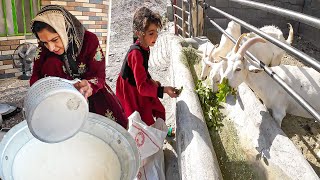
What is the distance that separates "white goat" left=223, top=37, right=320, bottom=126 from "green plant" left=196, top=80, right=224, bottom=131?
1.61ft

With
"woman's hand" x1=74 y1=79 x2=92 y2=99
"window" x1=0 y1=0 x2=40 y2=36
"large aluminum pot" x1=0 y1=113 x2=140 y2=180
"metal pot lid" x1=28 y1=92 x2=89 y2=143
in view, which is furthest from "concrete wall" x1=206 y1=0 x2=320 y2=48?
"metal pot lid" x1=28 y1=92 x2=89 y2=143

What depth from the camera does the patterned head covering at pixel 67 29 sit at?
1.87 m

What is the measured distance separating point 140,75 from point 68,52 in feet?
2.27

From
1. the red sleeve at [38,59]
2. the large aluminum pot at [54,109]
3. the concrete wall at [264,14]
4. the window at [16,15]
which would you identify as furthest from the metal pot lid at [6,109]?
the concrete wall at [264,14]

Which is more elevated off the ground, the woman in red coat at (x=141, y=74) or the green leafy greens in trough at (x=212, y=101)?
the woman in red coat at (x=141, y=74)

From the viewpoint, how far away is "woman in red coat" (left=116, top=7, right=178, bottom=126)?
8.41 feet

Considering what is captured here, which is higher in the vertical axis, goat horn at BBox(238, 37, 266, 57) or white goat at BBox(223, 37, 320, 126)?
goat horn at BBox(238, 37, 266, 57)

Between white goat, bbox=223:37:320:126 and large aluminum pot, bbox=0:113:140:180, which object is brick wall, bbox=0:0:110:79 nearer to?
white goat, bbox=223:37:320:126

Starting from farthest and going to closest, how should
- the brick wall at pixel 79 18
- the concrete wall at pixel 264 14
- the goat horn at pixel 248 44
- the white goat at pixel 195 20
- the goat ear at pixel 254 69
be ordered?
the concrete wall at pixel 264 14, the brick wall at pixel 79 18, the white goat at pixel 195 20, the goat horn at pixel 248 44, the goat ear at pixel 254 69

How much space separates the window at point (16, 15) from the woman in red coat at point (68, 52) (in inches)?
170

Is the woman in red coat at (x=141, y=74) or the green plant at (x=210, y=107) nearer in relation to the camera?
the woman in red coat at (x=141, y=74)

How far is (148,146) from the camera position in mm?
2590

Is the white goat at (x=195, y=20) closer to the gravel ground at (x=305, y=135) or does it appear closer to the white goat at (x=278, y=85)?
the white goat at (x=278, y=85)

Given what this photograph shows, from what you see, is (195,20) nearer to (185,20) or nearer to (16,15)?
(185,20)
